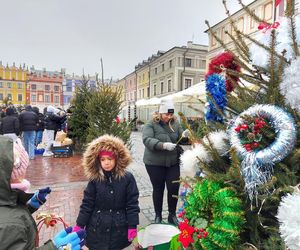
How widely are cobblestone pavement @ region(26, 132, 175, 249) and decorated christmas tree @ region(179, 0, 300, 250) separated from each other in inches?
109

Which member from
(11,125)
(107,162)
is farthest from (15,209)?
(11,125)

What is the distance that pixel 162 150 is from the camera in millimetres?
3957

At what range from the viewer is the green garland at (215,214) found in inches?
63.2

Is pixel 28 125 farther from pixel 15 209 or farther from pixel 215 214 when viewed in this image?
pixel 215 214

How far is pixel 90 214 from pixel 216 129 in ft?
5.14

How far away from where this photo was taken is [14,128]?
913 cm

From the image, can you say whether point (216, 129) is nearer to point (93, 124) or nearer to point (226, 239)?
point (226, 239)

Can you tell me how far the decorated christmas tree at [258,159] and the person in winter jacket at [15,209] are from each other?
0.81 metres

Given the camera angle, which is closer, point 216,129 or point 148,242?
point 216,129

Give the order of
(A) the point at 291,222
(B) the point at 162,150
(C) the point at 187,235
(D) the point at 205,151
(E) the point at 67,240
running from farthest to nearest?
(B) the point at 162,150 → (D) the point at 205,151 → (C) the point at 187,235 → (E) the point at 67,240 → (A) the point at 291,222

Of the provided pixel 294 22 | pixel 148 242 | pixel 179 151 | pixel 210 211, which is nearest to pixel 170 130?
pixel 179 151

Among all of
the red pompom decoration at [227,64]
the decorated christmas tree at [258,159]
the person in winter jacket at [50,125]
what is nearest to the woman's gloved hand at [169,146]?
the red pompom decoration at [227,64]

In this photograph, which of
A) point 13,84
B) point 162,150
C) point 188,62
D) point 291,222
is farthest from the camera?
point 13,84

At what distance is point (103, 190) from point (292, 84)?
199cm
